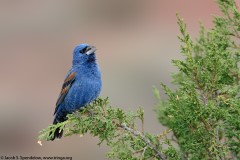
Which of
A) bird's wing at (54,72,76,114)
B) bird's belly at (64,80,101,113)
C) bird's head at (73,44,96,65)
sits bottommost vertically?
bird's belly at (64,80,101,113)

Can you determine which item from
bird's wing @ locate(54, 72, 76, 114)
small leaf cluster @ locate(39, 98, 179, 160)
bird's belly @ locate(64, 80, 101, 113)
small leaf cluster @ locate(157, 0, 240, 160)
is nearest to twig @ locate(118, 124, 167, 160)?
small leaf cluster @ locate(39, 98, 179, 160)

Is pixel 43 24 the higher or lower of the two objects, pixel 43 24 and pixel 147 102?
the higher

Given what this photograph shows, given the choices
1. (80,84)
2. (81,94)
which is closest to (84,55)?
(80,84)

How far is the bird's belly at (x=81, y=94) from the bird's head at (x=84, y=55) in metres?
0.27

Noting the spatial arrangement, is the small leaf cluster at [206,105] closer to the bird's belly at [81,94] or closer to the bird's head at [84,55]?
the bird's belly at [81,94]

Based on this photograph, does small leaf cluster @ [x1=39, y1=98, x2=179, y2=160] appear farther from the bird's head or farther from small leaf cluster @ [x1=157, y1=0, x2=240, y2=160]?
the bird's head

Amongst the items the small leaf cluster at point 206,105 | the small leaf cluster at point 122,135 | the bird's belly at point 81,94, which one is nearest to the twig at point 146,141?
the small leaf cluster at point 122,135

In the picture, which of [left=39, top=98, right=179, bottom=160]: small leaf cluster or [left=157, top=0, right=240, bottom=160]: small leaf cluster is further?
[left=39, top=98, right=179, bottom=160]: small leaf cluster

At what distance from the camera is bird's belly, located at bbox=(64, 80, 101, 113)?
5.75 m

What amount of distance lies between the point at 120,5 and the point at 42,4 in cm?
276

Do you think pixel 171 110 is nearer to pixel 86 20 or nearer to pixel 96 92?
pixel 96 92

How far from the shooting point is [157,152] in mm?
4336

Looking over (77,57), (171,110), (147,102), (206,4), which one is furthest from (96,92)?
(206,4)

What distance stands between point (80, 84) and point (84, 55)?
348 mm
